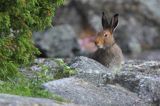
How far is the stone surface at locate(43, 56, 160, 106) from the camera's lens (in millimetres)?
10172

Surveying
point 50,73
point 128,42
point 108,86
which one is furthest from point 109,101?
point 128,42

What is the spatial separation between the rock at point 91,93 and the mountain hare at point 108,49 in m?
2.30

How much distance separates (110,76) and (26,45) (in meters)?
1.37

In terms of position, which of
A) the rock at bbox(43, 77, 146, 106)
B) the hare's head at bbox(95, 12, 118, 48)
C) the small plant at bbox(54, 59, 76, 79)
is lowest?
the rock at bbox(43, 77, 146, 106)

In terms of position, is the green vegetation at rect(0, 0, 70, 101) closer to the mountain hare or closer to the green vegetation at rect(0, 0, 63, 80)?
the green vegetation at rect(0, 0, 63, 80)

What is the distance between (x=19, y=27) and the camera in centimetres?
1082

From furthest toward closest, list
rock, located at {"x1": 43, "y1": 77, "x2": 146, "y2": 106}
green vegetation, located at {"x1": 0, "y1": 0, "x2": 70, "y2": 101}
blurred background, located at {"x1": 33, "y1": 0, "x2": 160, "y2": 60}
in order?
blurred background, located at {"x1": 33, "y1": 0, "x2": 160, "y2": 60} → green vegetation, located at {"x1": 0, "y1": 0, "x2": 70, "y2": 101} → rock, located at {"x1": 43, "y1": 77, "x2": 146, "y2": 106}

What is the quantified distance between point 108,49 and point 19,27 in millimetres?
2982

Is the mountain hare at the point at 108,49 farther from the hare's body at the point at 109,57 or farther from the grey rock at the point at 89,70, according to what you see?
the grey rock at the point at 89,70

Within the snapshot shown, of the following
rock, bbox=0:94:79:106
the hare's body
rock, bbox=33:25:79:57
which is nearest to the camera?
rock, bbox=0:94:79:106

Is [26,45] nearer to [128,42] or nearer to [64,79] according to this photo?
[64,79]

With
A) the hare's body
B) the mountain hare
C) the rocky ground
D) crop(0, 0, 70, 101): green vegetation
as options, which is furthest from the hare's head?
crop(0, 0, 70, 101): green vegetation

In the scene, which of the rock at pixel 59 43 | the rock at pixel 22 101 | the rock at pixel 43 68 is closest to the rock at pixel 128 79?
the rock at pixel 43 68

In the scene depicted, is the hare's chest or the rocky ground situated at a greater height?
the hare's chest
